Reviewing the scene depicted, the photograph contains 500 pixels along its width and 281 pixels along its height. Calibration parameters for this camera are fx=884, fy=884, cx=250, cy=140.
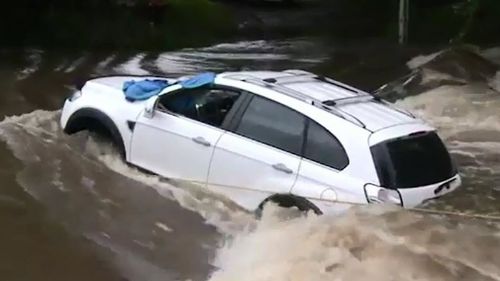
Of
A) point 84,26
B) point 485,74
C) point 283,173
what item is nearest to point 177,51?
point 84,26

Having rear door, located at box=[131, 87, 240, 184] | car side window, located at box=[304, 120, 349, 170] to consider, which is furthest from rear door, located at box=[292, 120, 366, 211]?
rear door, located at box=[131, 87, 240, 184]

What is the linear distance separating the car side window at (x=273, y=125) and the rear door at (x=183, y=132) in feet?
0.89

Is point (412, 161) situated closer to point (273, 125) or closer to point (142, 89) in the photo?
point (273, 125)

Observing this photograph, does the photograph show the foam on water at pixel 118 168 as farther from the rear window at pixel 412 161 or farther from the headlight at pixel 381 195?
the rear window at pixel 412 161

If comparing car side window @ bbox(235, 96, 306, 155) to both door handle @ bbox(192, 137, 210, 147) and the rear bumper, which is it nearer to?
door handle @ bbox(192, 137, 210, 147)

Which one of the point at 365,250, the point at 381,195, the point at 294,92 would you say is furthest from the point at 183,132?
the point at 365,250

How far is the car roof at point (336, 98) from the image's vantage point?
8.47 meters

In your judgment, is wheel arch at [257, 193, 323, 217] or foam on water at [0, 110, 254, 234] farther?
foam on water at [0, 110, 254, 234]

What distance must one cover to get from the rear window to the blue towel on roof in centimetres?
279

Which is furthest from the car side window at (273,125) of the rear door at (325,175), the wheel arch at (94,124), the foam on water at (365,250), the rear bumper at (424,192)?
the wheel arch at (94,124)

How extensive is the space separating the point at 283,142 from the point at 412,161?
123 cm

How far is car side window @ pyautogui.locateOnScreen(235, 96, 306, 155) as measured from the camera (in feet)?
27.7

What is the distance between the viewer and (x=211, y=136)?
8891 millimetres

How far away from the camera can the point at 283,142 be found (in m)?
8.48
